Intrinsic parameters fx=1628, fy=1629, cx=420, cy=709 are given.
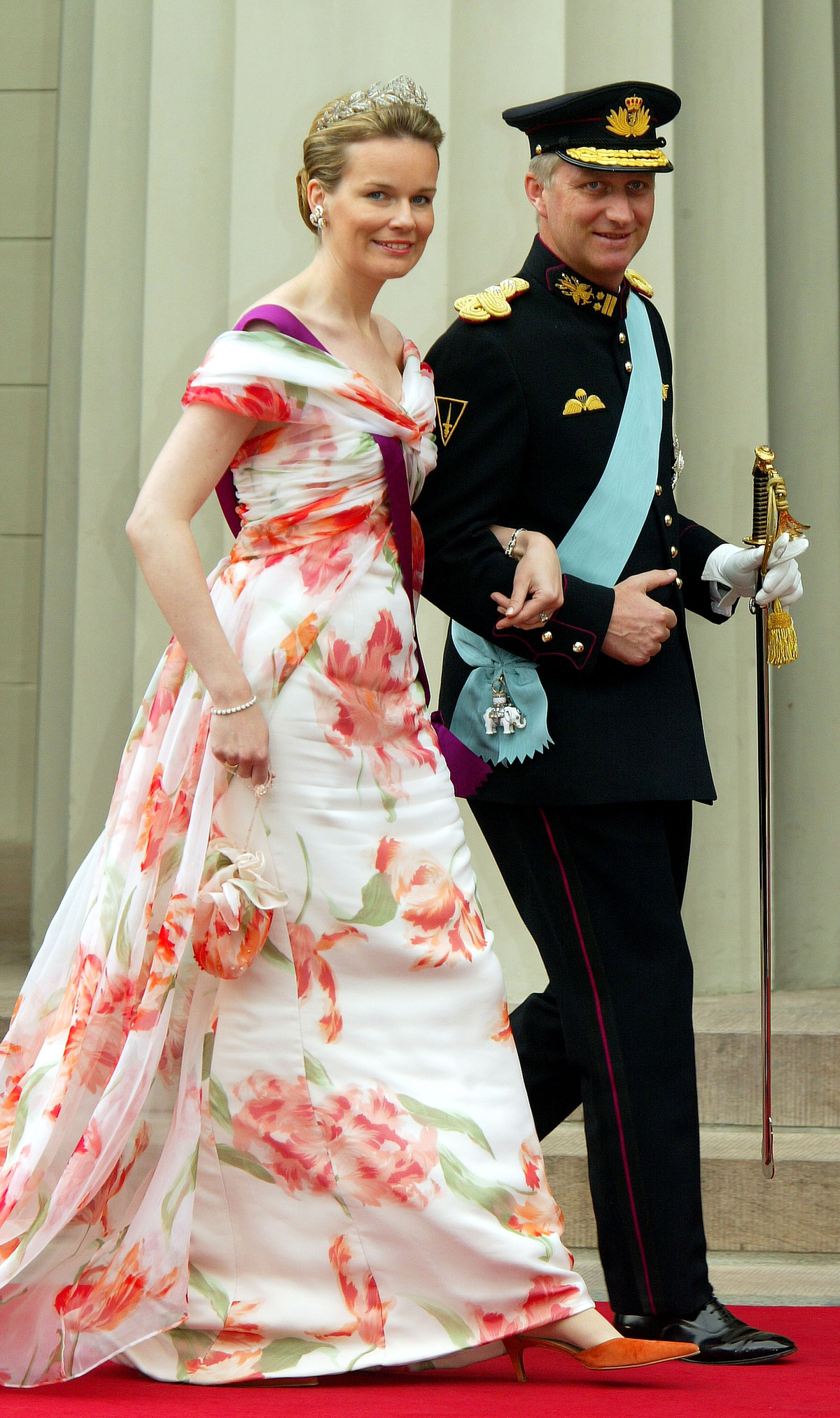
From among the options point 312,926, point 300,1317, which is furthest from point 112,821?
point 300,1317

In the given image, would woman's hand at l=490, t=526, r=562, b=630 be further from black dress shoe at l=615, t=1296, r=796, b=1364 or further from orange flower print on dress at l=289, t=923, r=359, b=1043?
black dress shoe at l=615, t=1296, r=796, b=1364

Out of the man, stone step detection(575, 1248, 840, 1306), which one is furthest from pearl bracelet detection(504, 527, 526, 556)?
stone step detection(575, 1248, 840, 1306)

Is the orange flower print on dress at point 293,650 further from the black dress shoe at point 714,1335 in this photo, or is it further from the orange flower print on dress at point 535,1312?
the black dress shoe at point 714,1335

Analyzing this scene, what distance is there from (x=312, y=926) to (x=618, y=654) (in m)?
0.60

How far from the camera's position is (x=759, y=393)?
13.1 feet

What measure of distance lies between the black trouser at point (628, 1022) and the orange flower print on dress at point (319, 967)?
0.36 metres

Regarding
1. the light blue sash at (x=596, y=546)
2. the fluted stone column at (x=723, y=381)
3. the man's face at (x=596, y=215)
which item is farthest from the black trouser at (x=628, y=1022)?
the fluted stone column at (x=723, y=381)

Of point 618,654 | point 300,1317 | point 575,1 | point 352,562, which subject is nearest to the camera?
point 300,1317

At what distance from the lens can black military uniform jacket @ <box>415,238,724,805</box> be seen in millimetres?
2354

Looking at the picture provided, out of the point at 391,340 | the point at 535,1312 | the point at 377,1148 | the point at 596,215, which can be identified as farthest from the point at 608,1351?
the point at 596,215

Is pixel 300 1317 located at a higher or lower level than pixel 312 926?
lower

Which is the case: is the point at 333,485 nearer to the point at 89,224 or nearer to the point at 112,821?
the point at 112,821

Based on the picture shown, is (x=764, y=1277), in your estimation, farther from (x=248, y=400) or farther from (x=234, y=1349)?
(x=248, y=400)

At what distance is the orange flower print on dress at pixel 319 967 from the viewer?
84.7 inches
